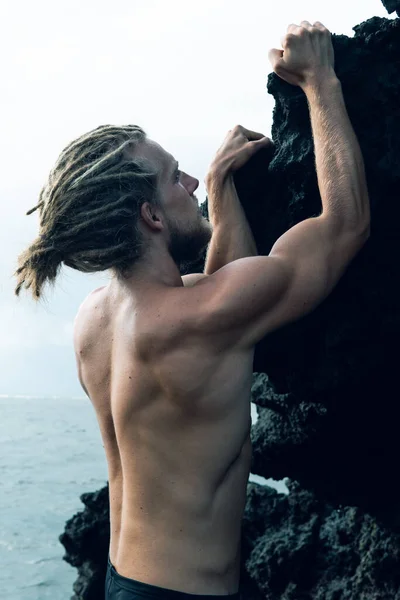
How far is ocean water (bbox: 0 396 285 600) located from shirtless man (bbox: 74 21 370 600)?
24.5 feet

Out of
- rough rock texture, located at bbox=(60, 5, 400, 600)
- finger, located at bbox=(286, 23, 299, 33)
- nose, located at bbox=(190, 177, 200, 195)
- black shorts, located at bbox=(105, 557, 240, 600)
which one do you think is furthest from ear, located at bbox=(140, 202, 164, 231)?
black shorts, located at bbox=(105, 557, 240, 600)

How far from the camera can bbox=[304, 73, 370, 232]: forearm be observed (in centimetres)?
282

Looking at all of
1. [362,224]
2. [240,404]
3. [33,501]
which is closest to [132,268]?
[240,404]

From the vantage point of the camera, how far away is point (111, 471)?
3121 millimetres

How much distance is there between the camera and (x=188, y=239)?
306cm

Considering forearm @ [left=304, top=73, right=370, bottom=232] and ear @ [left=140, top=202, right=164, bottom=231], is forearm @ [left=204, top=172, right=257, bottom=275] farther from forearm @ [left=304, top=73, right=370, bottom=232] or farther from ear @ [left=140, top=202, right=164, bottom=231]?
forearm @ [left=304, top=73, right=370, bottom=232]

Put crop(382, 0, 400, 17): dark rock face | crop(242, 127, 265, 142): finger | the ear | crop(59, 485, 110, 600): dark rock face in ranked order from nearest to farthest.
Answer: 1. the ear
2. crop(382, 0, 400, 17): dark rock face
3. crop(242, 127, 265, 142): finger
4. crop(59, 485, 110, 600): dark rock face

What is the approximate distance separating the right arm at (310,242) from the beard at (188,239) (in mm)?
342

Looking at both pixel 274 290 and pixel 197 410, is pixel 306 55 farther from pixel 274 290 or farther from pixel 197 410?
pixel 197 410

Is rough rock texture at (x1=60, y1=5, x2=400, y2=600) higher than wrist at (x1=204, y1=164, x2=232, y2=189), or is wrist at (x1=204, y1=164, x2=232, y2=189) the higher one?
wrist at (x1=204, y1=164, x2=232, y2=189)

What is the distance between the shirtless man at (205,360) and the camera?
2.69 m

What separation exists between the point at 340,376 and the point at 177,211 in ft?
3.51

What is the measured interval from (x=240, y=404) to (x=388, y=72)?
57.8 inches

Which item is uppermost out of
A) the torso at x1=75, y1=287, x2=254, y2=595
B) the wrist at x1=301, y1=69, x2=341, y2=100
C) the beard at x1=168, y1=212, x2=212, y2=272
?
the wrist at x1=301, y1=69, x2=341, y2=100
